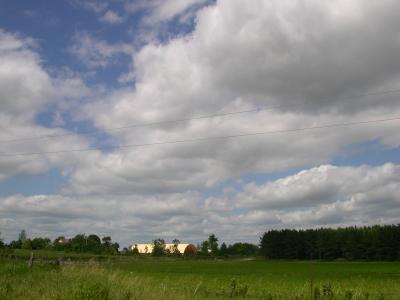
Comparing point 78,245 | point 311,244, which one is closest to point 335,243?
point 311,244

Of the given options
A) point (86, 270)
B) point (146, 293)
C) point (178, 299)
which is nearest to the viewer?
point (178, 299)

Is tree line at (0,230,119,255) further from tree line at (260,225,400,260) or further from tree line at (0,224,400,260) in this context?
tree line at (260,225,400,260)

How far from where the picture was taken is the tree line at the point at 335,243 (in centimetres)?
15212

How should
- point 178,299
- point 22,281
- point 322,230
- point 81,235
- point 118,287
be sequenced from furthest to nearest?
1. point 81,235
2. point 322,230
3. point 22,281
4. point 118,287
5. point 178,299

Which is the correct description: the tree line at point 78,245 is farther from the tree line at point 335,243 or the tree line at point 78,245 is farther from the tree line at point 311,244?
the tree line at point 335,243

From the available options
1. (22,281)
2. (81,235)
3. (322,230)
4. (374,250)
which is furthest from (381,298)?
(81,235)

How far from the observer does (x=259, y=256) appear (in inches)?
7717

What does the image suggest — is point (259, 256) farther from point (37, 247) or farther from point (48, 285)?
point (48, 285)

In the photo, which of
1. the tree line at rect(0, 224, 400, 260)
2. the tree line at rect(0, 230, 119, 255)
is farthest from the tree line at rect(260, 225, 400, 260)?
the tree line at rect(0, 230, 119, 255)

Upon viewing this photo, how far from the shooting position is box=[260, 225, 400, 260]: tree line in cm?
15212

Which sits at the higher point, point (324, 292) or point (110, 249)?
point (110, 249)

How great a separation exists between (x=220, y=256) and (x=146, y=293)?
184m

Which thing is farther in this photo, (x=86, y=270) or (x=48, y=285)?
(x=86, y=270)

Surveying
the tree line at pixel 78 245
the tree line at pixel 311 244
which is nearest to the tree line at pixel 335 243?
the tree line at pixel 311 244
